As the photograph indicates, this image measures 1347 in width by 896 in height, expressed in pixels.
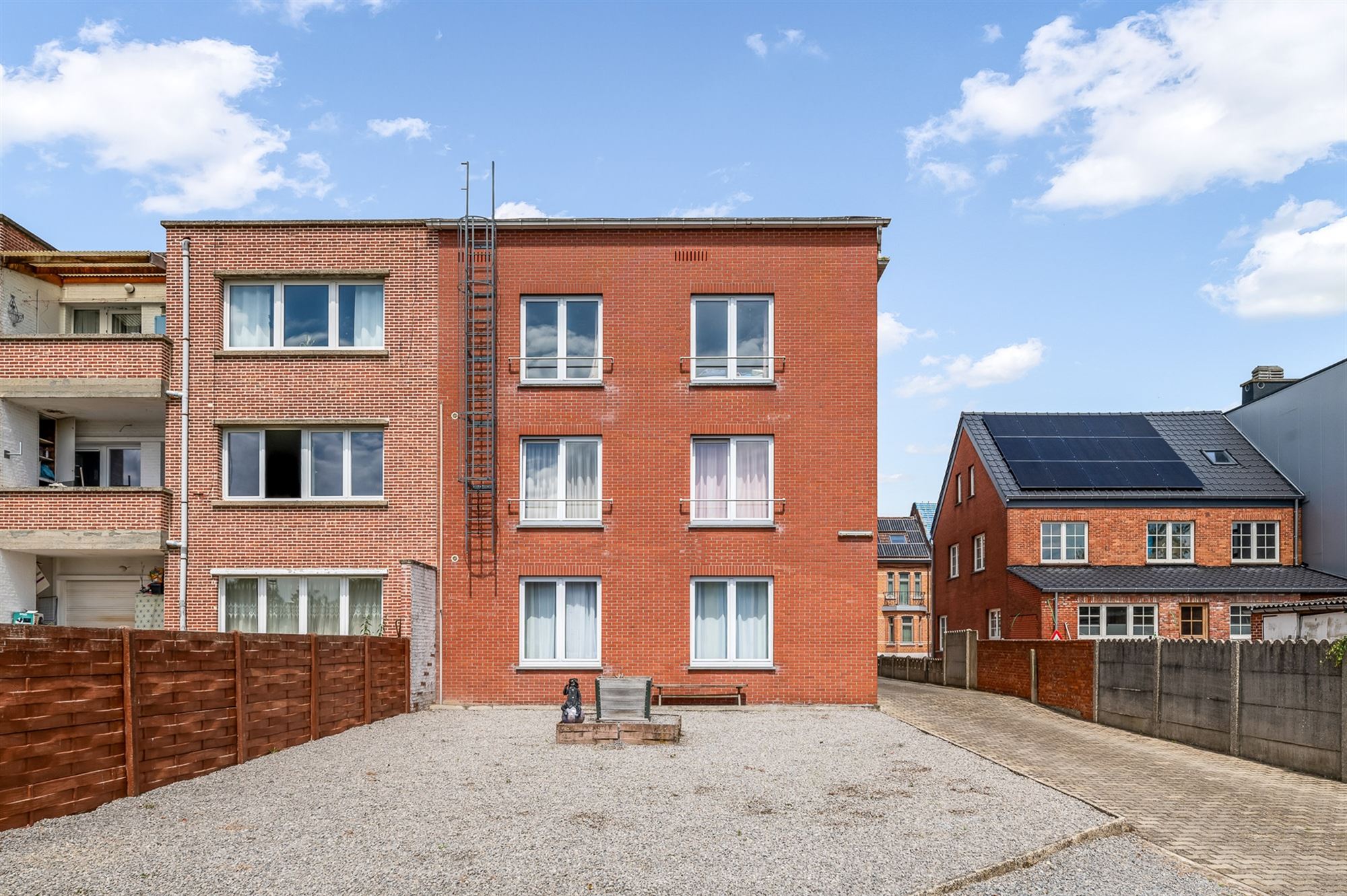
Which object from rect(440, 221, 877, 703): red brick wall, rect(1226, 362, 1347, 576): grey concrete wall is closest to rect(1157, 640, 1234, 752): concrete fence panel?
rect(440, 221, 877, 703): red brick wall

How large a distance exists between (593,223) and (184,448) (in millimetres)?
9273

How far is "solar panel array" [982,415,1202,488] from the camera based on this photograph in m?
36.2

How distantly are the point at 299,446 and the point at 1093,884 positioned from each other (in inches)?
684

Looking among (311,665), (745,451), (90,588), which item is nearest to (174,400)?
(90,588)

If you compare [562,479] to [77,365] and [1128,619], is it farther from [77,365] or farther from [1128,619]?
[1128,619]

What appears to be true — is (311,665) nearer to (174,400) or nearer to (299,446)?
(299,446)

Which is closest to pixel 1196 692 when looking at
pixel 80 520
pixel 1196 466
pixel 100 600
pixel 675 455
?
pixel 675 455

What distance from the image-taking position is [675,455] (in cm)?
2128

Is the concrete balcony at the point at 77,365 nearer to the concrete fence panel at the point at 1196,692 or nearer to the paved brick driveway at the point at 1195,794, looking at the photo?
the paved brick driveway at the point at 1195,794

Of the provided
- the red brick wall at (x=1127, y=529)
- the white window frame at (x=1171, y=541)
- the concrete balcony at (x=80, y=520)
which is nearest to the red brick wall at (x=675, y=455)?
the concrete balcony at (x=80, y=520)

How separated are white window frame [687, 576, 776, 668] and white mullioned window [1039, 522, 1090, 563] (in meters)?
17.6

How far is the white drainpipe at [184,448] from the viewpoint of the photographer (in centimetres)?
2080

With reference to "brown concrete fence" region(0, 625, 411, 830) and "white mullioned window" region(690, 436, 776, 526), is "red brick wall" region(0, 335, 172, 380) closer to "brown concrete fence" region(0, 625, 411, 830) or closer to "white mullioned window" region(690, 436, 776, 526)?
"brown concrete fence" region(0, 625, 411, 830)

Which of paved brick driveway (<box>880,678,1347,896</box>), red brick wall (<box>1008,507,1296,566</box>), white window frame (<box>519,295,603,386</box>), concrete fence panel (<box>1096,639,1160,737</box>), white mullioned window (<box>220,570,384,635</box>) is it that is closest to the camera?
paved brick driveway (<box>880,678,1347,896</box>)
